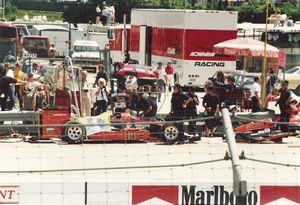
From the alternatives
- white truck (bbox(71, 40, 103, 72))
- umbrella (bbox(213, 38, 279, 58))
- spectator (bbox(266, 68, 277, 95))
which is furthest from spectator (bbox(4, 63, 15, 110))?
white truck (bbox(71, 40, 103, 72))

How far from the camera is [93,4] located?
7706cm

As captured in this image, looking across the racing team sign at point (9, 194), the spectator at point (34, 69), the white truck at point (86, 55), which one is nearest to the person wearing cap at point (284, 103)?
the spectator at point (34, 69)

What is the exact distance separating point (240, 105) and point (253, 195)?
50.5ft

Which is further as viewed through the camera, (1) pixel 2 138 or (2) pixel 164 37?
(2) pixel 164 37

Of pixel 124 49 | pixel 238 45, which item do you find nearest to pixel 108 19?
pixel 124 49

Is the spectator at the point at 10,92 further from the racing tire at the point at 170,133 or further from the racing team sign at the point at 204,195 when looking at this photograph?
the racing team sign at the point at 204,195

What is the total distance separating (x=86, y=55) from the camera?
44.4 meters

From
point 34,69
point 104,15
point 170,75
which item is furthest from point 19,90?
point 104,15

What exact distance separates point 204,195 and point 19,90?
49.2 ft

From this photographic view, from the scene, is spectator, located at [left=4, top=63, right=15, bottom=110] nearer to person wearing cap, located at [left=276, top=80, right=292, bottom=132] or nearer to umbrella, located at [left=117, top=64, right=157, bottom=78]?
umbrella, located at [left=117, top=64, right=157, bottom=78]

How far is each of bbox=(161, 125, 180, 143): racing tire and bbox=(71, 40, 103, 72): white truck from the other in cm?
2224

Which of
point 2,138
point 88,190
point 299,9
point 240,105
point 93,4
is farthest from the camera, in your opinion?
point 93,4

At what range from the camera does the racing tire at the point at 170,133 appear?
757 inches

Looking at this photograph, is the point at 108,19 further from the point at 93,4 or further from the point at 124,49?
the point at 93,4
